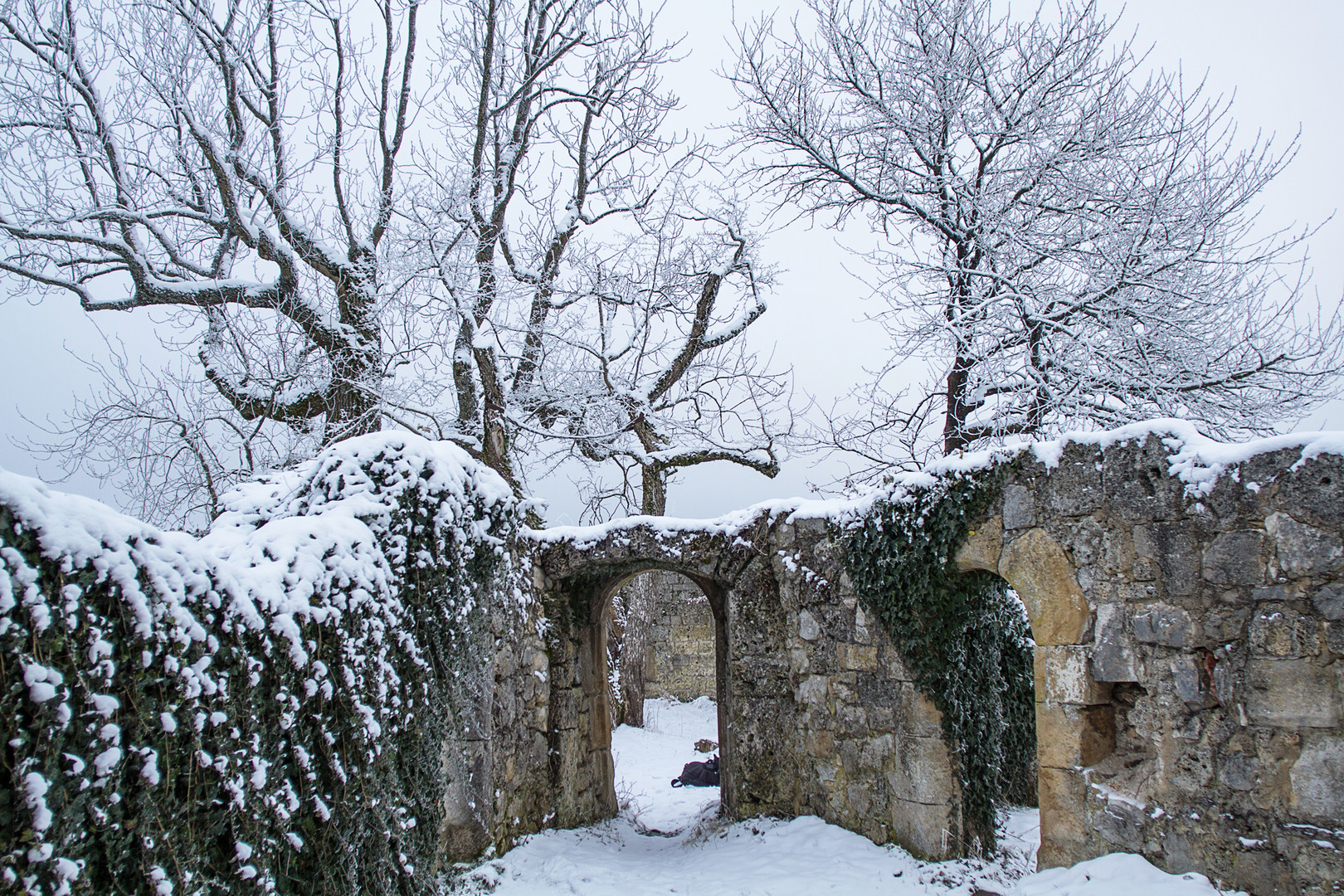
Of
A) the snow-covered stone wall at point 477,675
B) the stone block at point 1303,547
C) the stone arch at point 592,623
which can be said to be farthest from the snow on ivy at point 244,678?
the stone block at point 1303,547

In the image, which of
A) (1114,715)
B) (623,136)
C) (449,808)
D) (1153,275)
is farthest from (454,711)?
(623,136)

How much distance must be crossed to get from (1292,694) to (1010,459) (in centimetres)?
174

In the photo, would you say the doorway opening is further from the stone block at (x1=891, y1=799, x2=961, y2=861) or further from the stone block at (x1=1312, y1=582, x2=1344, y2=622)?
the stone block at (x1=1312, y1=582, x2=1344, y2=622)

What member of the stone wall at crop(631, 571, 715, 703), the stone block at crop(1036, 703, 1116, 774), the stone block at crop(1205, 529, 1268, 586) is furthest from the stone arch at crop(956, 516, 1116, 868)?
the stone wall at crop(631, 571, 715, 703)

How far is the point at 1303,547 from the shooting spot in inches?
132

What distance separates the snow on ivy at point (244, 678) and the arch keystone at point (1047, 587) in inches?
123

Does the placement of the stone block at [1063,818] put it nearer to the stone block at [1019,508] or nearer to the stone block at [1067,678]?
the stone block at [1067,678]

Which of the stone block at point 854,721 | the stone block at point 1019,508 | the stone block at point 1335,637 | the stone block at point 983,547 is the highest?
the stone block at point 1019,508

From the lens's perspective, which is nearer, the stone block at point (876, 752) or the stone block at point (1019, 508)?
the stone block at point (1019, 508)

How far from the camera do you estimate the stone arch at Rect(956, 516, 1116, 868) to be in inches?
161

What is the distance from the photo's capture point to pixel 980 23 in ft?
25.9

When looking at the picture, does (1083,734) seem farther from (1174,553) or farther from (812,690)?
(812,690)

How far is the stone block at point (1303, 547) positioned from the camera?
3.28 metres

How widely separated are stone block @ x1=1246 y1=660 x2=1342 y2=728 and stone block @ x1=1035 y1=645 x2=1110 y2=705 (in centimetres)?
72
